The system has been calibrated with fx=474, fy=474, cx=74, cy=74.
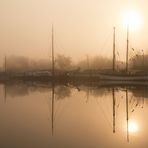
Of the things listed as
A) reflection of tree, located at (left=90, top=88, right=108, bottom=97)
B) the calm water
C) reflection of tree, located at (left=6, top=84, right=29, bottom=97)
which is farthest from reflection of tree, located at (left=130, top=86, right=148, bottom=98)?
reflection of tree, located at (left=6, top=84, right=29, bottom=97)

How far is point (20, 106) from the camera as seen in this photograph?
1363 cm

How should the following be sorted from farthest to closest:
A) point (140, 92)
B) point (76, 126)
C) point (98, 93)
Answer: point (140, 92) < point (98, 93) < point (76, 126)

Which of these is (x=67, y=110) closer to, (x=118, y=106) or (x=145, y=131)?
(x=118, y=106)

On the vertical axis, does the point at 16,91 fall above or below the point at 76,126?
above

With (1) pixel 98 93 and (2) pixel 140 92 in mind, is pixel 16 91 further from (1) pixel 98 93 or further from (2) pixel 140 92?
(2) pixel 140 92

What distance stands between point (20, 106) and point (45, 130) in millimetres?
4949

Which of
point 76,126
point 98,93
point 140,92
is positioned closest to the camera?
point 76,126

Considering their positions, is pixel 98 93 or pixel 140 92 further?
pixel 140 92

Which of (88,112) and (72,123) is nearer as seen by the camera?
→ (72,123)

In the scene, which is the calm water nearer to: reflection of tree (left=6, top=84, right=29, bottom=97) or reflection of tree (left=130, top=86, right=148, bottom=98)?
reflection of tree (left=130, top=86, right=148, bottom=98)

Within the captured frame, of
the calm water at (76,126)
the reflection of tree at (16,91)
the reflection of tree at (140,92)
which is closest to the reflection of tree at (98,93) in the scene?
the reflection of tree at (140,92)

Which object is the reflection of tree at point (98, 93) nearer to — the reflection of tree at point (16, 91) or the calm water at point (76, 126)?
the reflection of tree at point (16, 91)

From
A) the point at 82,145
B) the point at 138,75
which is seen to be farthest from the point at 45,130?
the point at 138,75

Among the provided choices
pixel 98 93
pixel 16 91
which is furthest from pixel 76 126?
pixel 16 91
